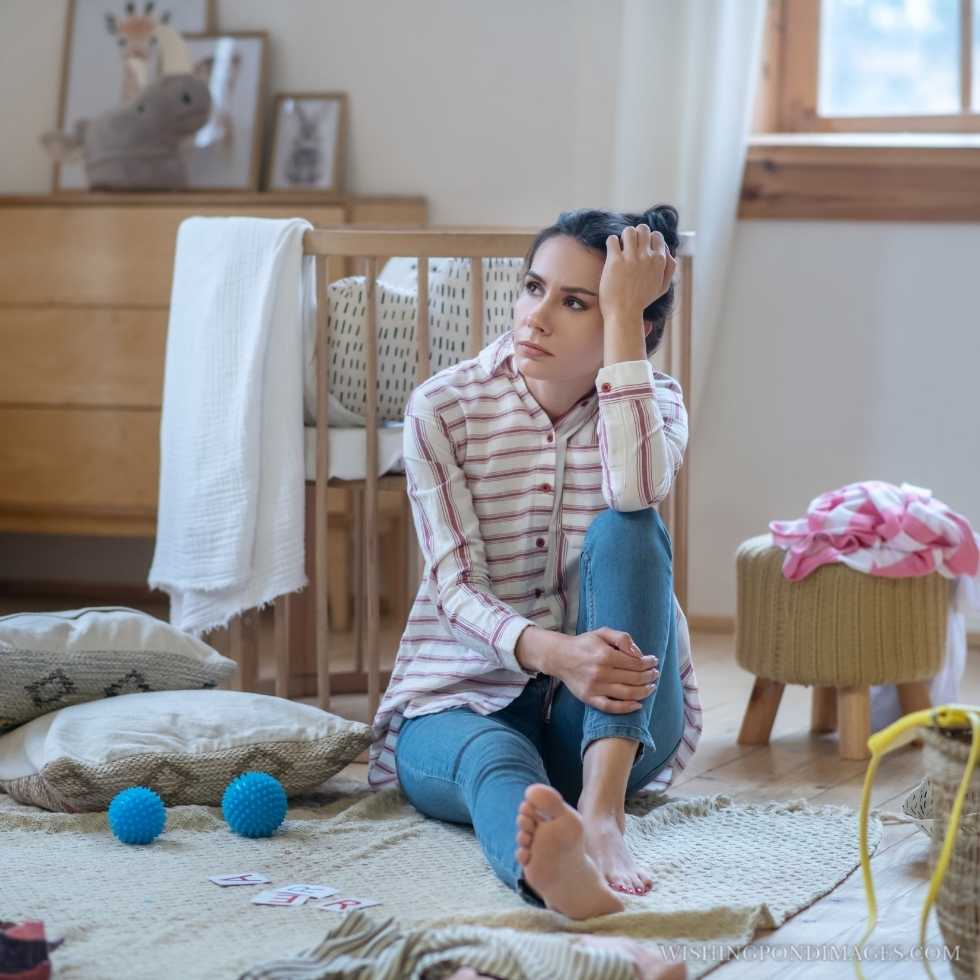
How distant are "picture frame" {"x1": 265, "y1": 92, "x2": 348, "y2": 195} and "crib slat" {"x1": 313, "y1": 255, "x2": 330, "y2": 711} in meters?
1.24

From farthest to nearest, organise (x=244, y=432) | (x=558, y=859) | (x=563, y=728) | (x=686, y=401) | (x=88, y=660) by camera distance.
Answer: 1. (x=686, y=401)
2. (x=244, y=432)
3. (x=88, y=660)
4. (x=563, y=728)
5. (x=558, y=859)

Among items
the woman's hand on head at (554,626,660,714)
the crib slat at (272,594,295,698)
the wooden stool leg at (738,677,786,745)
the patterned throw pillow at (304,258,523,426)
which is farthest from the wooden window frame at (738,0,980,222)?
the woman's hand on head at (554,626,660,714)

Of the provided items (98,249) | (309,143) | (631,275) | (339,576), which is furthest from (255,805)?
(309,143)

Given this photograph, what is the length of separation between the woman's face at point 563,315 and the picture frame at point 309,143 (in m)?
1.69

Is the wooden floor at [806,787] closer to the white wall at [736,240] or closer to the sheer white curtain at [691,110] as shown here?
the white wall at [736,240]

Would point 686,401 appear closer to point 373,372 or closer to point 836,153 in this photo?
point 373,372

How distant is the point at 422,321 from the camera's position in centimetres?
213

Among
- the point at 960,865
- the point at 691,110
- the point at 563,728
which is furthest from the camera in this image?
the point at 691,110

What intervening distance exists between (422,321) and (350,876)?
86cm

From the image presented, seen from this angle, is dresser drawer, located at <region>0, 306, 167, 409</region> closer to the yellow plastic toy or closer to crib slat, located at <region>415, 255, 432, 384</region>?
crib slat, located at <region>415, 255, 432, 384</region>

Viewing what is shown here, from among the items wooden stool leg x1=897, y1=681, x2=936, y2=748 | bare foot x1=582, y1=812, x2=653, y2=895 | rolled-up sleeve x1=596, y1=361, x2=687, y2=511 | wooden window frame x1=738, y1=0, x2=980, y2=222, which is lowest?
wooden stool leg x1=897, y1=681, x2=936, y2=748

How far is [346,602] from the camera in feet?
10.9

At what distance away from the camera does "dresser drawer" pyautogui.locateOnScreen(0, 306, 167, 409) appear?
3.09 m

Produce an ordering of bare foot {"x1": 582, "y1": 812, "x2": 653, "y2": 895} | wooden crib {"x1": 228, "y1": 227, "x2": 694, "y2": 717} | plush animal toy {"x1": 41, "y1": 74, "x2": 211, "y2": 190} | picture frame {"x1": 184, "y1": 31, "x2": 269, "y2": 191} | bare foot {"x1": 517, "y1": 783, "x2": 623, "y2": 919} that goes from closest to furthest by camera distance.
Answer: bare foot {"x1": 517, "y1": 783, "x2": 623, "y2": 919} → bare foot {"x1": 582, "y1": 812, "x2": 653, "y2": 895} → wooden crib {"x1": 228, "y1": 227, "x2": 694, "y2": 717} → plush animal toy {"x1": 41, "y1": 74, "x2": 211, "y2": 190} → picture frame {"x1": 184, "y1": 31, "x2": 269, "y2": 191}
